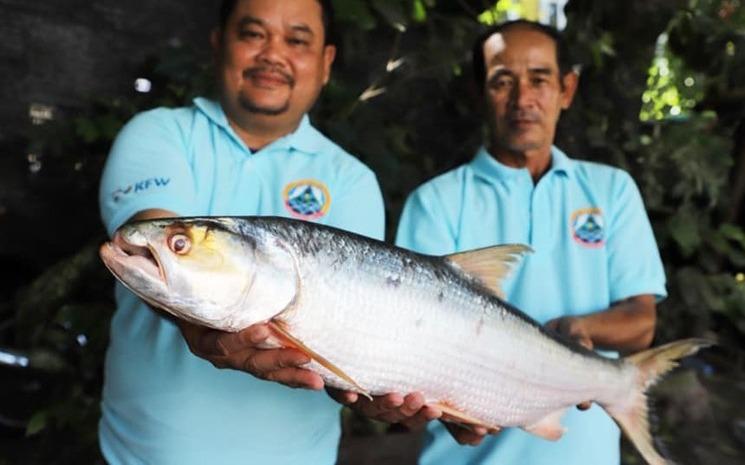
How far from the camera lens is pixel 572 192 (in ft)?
8.60

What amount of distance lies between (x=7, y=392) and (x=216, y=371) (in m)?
2.99

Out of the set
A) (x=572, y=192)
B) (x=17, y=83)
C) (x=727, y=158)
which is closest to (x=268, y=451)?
(x=572, y=192)

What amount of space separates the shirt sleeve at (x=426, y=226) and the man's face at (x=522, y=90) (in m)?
0.36

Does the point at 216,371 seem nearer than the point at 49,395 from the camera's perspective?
Yes

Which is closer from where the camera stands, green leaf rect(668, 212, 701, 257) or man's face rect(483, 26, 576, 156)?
man's face rect(483, 26, 576, 156)

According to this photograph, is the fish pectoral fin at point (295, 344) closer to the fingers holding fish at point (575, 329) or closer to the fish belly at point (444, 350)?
the fish belly at point (444, 350)

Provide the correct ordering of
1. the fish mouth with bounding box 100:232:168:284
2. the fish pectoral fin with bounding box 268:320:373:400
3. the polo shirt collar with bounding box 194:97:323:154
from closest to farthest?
the fish mouth with bounding box 100:232:168:284
the fish pectoral fin with bounding box 268:320:373:400
the polo shirt collar with bounding box 194:97:323:154

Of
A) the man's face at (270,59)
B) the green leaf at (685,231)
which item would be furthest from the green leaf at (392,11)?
the green leaf at (685,231)

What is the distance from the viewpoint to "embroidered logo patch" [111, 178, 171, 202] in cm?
207

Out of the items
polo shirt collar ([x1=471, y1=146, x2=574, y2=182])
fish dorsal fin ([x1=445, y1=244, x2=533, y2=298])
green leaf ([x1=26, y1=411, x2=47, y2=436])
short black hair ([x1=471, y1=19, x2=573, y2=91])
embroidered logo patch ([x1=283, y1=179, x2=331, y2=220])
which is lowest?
green leaf ([x1=26, y1=411, x2=47, y2=436])

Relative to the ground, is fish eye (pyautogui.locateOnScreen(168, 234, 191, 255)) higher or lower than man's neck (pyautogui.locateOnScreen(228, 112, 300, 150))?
lower

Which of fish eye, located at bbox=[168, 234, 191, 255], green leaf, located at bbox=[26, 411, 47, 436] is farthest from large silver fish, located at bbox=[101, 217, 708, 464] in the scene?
green leaf, located at bbox=[26, 411, 47, 436]

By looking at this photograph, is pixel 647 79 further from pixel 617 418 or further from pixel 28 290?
pixel 28 290

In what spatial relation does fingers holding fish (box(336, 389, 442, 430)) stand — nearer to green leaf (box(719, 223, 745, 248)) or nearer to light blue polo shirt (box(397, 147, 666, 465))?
light blue polo shirt (box(397, 147, 666, 465))
